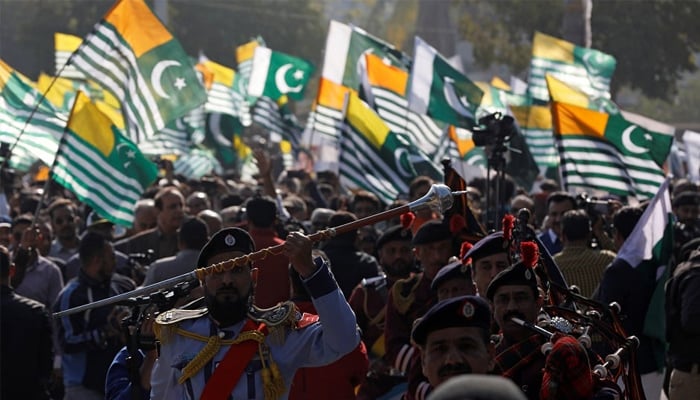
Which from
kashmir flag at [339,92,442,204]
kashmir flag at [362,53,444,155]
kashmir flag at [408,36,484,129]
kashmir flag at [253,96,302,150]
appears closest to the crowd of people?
kashmir flag at [339,92,442,204]

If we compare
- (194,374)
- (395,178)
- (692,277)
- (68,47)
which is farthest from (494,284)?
(68,47)

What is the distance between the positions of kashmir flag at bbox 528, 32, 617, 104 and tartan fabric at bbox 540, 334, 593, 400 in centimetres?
1503

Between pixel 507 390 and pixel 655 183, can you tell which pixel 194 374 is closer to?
pixel 507 390

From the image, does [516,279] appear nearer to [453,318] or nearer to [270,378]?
[270,378]

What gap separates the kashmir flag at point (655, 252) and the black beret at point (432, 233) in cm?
152

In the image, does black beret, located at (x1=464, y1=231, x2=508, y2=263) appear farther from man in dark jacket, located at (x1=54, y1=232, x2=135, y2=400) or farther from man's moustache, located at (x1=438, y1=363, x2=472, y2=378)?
man in dark jacket, located at (x1=54, y1=232, x2=135, y2=400)

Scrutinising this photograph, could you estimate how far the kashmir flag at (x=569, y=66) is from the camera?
66.0 ft

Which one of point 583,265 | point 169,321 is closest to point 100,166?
point 583,265

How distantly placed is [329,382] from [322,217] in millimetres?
4287

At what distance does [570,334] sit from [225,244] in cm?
146

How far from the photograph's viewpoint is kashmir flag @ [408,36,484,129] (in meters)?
16.8

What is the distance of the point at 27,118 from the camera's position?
12.4m

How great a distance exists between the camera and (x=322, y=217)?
12320 millimetres

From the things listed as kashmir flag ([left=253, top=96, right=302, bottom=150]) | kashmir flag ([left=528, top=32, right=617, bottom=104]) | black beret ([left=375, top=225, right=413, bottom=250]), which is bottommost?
black beret ([left=375, top=225, right=413, bottom=250])
